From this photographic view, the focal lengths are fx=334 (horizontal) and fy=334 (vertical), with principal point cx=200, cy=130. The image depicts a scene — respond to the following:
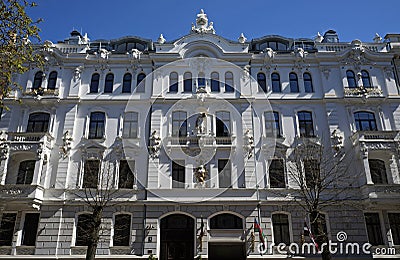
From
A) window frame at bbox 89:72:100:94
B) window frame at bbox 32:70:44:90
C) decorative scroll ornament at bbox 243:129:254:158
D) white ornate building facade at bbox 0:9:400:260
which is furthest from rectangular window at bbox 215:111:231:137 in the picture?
window frame at bbox 32:70:44:90

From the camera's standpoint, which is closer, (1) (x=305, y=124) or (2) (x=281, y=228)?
(2) (x=281, y=228)

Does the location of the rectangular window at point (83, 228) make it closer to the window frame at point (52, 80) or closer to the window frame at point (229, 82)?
the window frame at point (52, 80)

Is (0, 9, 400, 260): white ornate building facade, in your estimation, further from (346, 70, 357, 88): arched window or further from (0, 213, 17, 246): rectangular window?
(346, 70, 357, 88): arched window

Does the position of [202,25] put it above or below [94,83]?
above

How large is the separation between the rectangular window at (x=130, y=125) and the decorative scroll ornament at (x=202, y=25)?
9.53 metres

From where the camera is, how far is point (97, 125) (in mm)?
27312

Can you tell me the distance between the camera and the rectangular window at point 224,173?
25000 mm

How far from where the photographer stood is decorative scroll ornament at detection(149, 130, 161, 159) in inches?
1016

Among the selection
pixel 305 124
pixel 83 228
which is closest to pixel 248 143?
pixel 305 124

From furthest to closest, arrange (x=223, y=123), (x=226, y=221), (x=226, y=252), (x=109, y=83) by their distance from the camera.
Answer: (x=109, y=83)
(x=223, y=123)
(x=226, y=252)
(x=226, y=221)

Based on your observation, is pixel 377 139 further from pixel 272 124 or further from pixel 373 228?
pixel 272 124

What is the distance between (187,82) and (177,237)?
12.7m

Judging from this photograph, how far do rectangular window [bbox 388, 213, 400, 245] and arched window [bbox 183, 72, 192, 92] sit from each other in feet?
59.6

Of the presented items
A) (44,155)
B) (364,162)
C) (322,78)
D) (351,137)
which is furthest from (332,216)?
(44,155)
